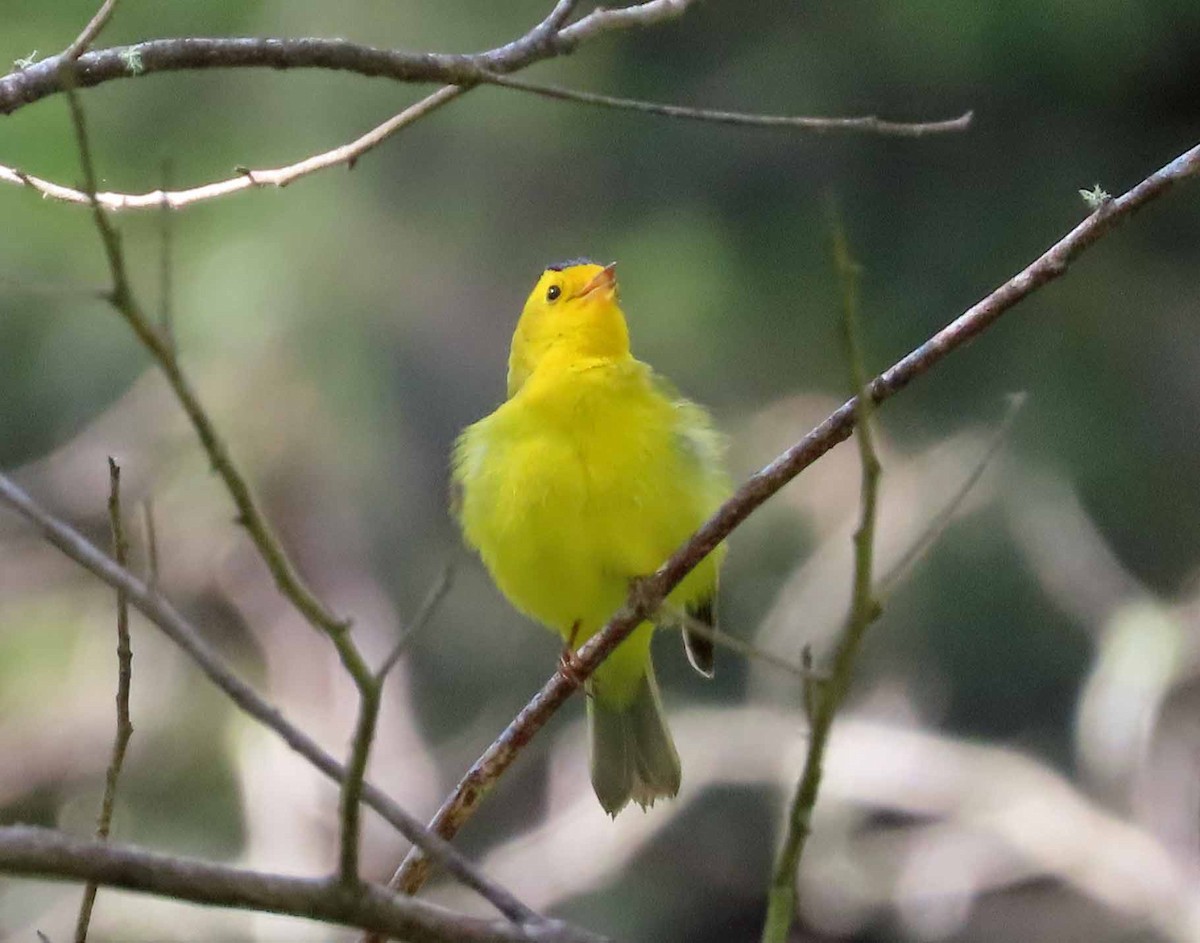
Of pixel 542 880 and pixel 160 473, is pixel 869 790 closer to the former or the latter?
pixel 542 880

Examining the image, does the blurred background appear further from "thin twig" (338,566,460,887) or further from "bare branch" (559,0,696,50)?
"thin twig" (338,566,460,887)

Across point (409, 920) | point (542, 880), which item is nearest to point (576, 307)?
point (409, 920)

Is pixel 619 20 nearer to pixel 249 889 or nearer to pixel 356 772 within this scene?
pixel 356 772

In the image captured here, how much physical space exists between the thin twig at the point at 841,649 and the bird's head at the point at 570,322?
2.19 m

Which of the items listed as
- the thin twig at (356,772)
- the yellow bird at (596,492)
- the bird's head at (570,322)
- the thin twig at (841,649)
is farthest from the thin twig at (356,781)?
the bird's head at (570,322)

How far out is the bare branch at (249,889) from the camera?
1.57 meters

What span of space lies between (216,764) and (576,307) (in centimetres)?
362

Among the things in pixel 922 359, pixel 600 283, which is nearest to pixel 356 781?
pixel 922 359

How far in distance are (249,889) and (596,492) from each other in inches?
76.6

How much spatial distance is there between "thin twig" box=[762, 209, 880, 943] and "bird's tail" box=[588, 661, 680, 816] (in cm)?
229

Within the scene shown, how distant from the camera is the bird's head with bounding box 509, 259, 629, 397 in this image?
405cm

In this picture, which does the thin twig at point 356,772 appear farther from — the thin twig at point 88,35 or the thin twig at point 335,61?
the thin twig at point 88,35

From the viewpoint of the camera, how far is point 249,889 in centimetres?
166

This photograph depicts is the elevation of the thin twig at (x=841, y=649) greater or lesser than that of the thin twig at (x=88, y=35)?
lesser
